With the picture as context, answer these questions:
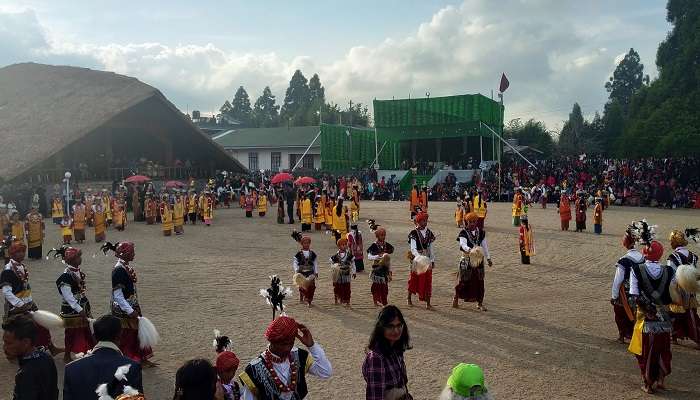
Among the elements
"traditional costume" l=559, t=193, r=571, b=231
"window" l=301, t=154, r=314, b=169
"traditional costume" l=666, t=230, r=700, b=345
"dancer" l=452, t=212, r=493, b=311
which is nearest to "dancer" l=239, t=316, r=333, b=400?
"traditional costume" l=666, t=230, r=700, b=345

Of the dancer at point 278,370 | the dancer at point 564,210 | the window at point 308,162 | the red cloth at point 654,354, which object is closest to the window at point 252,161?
the window at point 308,162

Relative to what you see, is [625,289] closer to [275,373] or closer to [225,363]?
[275,373]

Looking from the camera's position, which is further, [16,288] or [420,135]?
[420,135]

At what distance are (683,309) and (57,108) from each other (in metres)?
33.9

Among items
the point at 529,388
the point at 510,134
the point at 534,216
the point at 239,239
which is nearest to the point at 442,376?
the point at 529,388

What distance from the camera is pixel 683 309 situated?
300 inches

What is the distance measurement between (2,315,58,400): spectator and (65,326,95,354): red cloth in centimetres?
338

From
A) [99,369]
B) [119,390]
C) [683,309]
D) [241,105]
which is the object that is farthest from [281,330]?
[241,105]

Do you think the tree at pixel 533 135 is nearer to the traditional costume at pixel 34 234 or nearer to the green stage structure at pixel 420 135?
the green stage structure at pixel 420 135

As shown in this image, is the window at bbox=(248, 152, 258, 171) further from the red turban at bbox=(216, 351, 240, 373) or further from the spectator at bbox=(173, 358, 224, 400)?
the spectator at bbox=(173, 358, 224, 400)

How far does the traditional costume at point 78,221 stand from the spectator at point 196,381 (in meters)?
16.2

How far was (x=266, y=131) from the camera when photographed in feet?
182

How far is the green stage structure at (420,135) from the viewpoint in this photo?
40812 millimetres

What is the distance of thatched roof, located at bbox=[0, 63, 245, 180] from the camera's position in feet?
93.4
